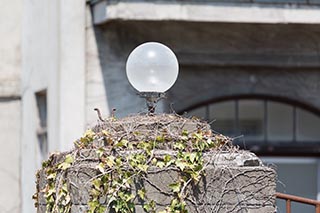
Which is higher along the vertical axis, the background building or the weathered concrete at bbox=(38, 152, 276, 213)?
the background building

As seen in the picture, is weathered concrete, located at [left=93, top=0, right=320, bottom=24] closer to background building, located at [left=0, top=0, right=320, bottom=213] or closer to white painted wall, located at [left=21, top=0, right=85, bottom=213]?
background building, located at [left=0, top=0, right=320, bottom=213]

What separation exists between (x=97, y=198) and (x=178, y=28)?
5.46 meters

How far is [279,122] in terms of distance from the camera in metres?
10.5

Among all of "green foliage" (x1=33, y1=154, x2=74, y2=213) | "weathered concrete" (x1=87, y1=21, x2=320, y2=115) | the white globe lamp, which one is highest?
"weathered concrete" (x1=87, y1=21, x2=320, y2=115)

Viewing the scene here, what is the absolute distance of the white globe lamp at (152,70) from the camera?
5.10 m

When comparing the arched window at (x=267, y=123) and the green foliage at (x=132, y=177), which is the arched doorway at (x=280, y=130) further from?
the green foliage at (x=132, y=177)

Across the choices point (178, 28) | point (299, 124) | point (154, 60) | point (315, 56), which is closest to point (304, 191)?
point (299, 124)

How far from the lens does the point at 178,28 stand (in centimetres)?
988

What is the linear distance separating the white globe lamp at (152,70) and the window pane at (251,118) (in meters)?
5.31

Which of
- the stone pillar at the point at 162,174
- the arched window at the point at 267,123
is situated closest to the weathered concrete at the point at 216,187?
the stone pillar at the point at 162,174

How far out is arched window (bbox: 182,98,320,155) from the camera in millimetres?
10359

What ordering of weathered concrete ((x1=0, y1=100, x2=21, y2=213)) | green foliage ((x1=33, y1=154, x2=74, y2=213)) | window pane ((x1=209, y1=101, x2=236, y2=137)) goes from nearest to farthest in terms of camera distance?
green foliage ((x1=33, y1=154, x2=74, y2=213)), window pane ((x1=209, y1=101, x2=236, y2=137)), weathered concrete ((x1=0, y1=100, x2=21, y2=213))

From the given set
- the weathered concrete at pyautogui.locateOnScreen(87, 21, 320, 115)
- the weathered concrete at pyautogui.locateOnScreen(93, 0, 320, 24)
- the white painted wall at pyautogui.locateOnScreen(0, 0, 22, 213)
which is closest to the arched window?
the weathered concrete at pyautogui.locateOnScreen(87, 21, 320, 115)

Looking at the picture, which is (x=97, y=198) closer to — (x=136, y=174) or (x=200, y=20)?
(x=136, y=174)
